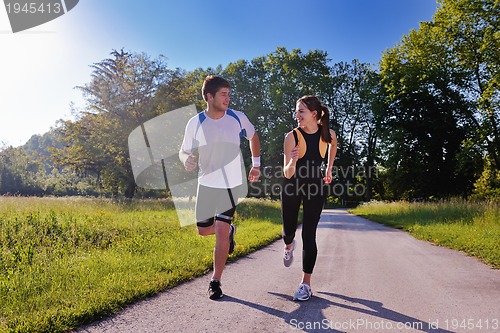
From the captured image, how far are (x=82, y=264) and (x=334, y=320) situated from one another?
3.86m

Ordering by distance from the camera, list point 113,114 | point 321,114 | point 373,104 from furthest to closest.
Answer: point 373,104 < point 113,114 < point 321,114

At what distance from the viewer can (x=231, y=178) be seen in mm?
4141

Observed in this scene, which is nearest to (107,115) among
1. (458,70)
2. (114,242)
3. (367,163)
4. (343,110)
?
(114,242)

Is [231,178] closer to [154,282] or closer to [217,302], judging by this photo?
[217,302]

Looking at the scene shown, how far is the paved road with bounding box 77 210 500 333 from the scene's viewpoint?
305 cm

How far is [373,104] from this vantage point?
30250 mm

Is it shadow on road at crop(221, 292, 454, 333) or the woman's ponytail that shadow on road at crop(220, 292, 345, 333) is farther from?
the woman's ponytail

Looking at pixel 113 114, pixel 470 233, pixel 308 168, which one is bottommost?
pixel 470 233

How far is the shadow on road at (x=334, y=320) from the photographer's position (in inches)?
118

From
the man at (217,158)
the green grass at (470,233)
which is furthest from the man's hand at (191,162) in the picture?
the green grass at (470,233)

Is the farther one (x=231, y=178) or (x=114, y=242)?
(x=114, y=242)

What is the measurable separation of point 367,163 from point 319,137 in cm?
4112

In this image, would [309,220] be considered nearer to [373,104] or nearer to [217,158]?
[217,158]

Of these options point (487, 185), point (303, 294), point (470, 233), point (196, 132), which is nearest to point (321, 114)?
point (196, 132)
